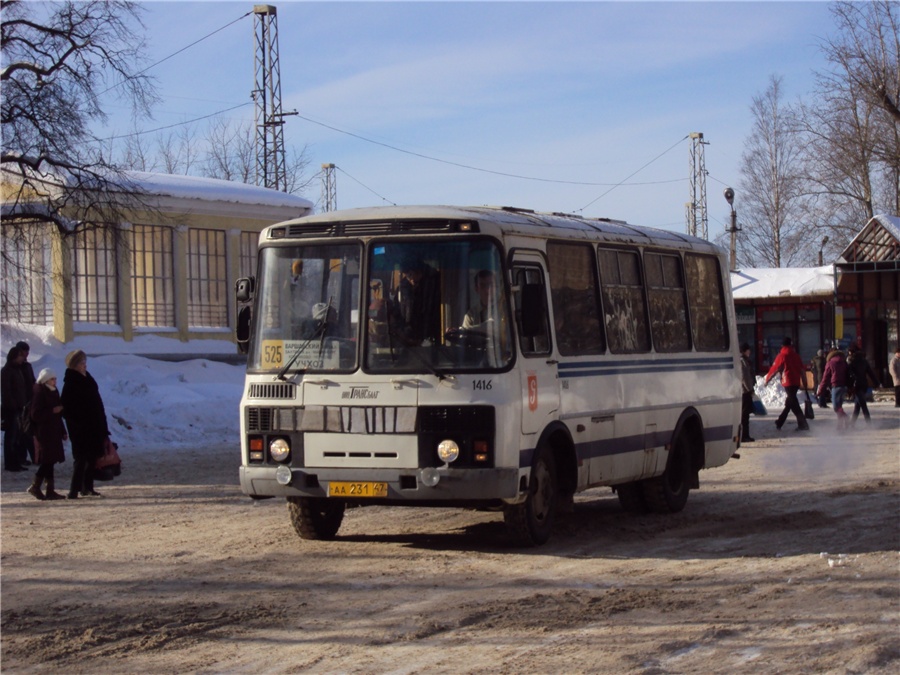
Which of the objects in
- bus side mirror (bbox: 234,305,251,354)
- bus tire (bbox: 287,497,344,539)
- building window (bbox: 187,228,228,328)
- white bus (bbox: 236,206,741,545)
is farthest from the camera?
building window (bbox: 187,228,228,328)

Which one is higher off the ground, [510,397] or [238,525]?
[510,397]

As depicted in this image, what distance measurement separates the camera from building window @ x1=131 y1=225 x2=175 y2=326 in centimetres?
3681

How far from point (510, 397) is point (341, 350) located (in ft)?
4.84

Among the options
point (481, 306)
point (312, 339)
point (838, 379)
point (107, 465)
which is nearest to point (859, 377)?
point (838, 379)

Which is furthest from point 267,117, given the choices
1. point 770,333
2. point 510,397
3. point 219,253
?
point 510,397

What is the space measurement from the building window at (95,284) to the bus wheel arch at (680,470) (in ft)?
76.7

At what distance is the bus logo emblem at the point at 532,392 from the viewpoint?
11249 mm

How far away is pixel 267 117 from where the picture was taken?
45438mm

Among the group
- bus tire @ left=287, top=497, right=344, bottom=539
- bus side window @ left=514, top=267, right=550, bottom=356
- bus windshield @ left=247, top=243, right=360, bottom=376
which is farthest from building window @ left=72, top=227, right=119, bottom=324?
bus side window @ left=514, top=267, right=550, bottom=356

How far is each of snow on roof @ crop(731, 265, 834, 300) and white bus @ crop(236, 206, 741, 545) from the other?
109ft

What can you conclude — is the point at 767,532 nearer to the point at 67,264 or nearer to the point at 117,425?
the point at 117,425

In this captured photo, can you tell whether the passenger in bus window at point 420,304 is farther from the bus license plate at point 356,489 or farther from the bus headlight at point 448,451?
the bus license plate at point 356,489

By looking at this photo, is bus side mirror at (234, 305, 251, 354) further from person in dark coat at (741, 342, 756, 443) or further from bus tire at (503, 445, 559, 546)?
person in dark coat at (741, 342, 756, 443)

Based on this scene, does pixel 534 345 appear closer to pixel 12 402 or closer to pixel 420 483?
pixel 420 483
